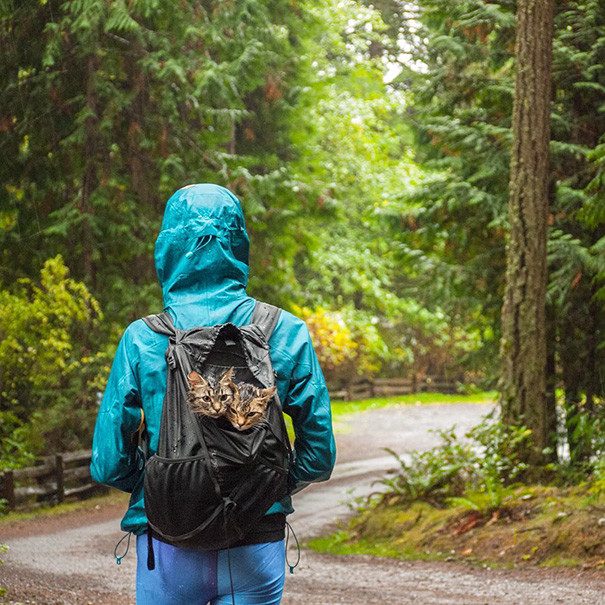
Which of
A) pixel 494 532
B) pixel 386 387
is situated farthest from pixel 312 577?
pixel 386 387

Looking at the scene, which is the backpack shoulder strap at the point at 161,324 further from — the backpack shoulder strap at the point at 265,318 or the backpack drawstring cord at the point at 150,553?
the backpack drawstring cord at the point at 150,553

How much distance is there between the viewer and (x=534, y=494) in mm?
10305

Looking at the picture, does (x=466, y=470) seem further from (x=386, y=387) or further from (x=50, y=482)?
(x=386, y=387)

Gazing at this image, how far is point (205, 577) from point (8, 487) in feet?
36.0

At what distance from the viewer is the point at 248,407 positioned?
2980mm

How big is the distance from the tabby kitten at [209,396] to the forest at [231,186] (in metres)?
6.69

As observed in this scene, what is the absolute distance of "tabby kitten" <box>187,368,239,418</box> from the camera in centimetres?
294

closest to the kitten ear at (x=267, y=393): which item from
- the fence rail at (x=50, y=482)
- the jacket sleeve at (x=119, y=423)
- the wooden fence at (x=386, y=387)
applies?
the jacket sleeve at (x=119, y=423)

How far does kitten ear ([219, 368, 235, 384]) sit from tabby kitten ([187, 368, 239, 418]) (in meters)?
0.01

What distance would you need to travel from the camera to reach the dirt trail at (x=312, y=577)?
7691 mm

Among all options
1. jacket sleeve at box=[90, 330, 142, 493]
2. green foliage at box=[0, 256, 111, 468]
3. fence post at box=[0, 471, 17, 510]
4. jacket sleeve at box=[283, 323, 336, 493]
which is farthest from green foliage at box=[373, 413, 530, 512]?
jacket sleeve at box=[90, 330, 142, 493]

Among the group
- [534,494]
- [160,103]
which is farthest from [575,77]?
[160,103]

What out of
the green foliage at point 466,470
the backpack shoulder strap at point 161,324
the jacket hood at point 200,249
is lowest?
the green foliage at point 466,470

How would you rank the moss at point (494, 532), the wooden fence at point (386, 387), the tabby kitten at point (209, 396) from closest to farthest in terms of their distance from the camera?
the tabby kitten at point (209, 396)
the moss at point (494, 532)
the wooden fence at point (386, 387)
